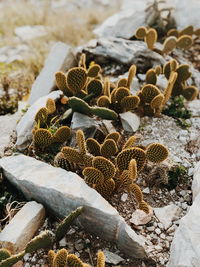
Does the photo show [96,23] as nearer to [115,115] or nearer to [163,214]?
[115,115]

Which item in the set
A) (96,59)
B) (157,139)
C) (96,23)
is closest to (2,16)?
(96,23)

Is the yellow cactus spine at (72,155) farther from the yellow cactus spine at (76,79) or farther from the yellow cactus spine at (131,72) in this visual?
the yellow cactus spine at (131,72)

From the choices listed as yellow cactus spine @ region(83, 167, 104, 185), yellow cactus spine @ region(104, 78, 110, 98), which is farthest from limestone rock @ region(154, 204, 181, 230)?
yellow cactus spine @ region(104, 78, 110, 98)

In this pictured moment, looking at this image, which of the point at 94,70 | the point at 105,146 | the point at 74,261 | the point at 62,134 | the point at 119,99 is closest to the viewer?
the point at 74,261

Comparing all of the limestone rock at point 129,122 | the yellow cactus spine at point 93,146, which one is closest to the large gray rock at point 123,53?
the limestone rock at point 129,122

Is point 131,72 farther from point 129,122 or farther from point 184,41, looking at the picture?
point 184,41

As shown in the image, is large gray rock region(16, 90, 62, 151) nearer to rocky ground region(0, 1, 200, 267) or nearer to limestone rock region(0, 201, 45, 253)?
rocky ground region(0, 1, 200, 267)

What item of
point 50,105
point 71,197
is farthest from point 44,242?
point 50,105
